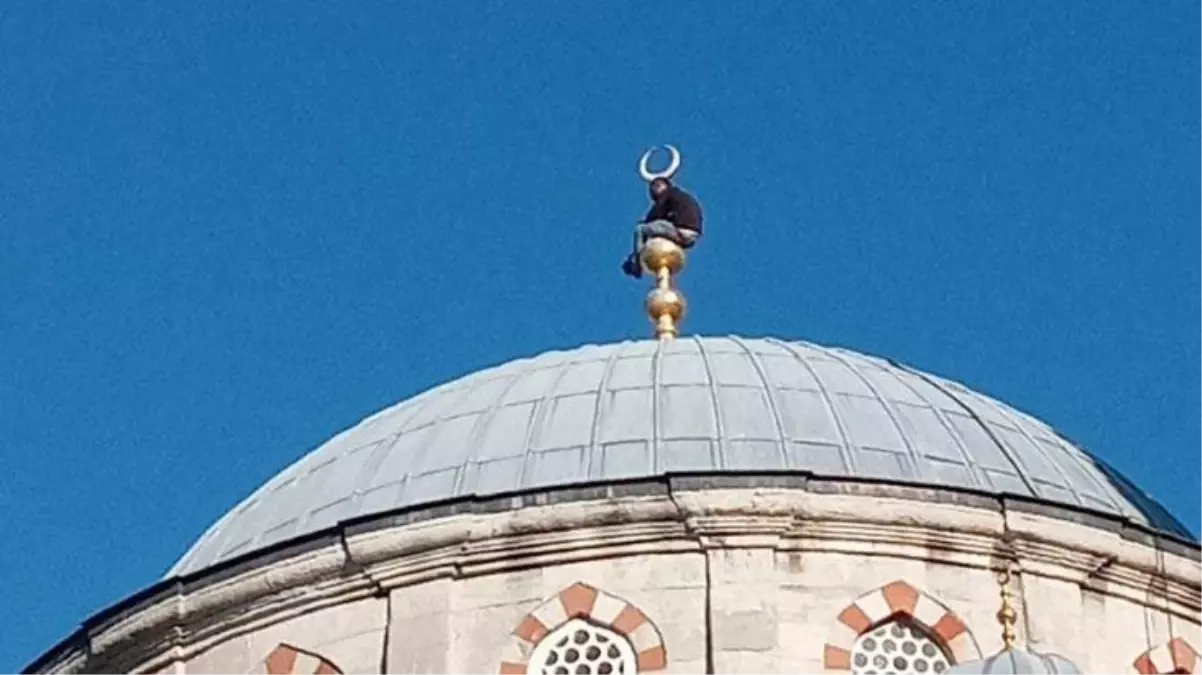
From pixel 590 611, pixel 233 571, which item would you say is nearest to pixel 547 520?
pixel 590 611

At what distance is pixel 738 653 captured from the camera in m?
27.8

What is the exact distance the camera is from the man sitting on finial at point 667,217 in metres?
33.2

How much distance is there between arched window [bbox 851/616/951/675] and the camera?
1104 inches

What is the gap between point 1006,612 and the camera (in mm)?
27734

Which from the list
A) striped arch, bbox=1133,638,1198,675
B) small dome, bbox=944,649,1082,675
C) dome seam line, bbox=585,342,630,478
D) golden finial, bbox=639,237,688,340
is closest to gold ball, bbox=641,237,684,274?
golden finial, bbox=639,237,688,340

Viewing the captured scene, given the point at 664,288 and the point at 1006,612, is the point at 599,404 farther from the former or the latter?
the point at 1006,612

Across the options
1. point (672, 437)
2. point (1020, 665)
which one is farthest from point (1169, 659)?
point (672, 437)

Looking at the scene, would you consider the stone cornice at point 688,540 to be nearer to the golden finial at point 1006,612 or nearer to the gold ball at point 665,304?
the golden finial at point 1006,612

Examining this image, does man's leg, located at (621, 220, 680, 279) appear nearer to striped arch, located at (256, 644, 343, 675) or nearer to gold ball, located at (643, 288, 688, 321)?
gold ball, located at (643, 288, 688, 321)

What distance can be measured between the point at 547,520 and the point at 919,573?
2.70 meters

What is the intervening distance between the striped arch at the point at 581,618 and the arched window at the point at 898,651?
4.71 feet

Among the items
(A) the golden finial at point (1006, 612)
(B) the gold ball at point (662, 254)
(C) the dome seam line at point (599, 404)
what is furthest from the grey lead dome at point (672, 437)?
(B) the gold ball at point (662, 254)

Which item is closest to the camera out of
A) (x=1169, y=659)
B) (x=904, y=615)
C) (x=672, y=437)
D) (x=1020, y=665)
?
(x=1020, y=665)

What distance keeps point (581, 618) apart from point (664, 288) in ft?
17.4
